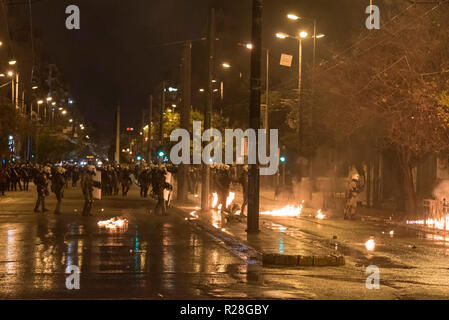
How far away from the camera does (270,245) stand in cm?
1584

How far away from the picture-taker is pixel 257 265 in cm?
1361

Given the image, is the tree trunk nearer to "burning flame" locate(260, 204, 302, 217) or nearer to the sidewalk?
"burning flame" locate(260, 204, 302, 217)

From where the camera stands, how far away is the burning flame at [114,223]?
21166 millimetres

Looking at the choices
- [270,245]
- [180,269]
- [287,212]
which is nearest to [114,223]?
[270,245]

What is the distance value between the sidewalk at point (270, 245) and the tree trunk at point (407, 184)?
808 centimetres

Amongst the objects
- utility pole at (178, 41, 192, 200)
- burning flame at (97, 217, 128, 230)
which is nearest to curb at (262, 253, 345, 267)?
burning flame at (97, 217, 128, 230)

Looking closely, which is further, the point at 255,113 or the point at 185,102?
the point at 185,102

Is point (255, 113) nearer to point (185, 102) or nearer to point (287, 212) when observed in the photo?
point (287, 212)

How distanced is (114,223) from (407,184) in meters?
12.9

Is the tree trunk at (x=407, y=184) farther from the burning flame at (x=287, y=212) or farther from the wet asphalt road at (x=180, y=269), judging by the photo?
the wet asphalt road at (x=180, y=269)

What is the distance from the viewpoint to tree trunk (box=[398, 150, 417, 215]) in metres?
29.3

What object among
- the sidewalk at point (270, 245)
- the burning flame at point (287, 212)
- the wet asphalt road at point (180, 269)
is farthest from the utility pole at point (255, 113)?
the burning flame at point (287, 212)

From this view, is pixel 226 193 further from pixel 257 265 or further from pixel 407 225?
pixel 257 265
